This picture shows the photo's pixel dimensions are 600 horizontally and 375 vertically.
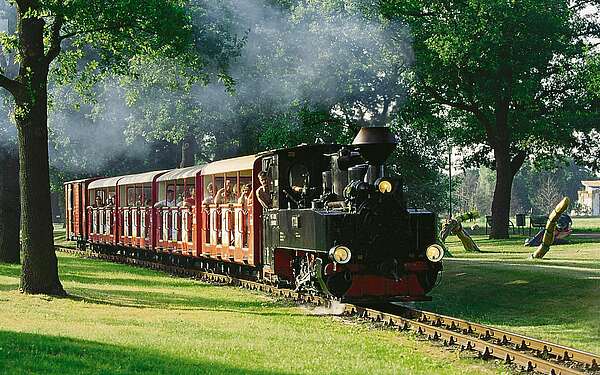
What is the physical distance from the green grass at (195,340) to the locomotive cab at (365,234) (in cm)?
83

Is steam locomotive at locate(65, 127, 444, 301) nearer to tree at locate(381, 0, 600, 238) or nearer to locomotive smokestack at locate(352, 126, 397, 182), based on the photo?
locomotive smokestack at locate(352, 126, 397, 182)

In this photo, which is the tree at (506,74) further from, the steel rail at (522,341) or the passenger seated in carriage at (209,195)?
the steel rail at (522,341)

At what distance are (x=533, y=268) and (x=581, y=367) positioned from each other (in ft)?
35.9

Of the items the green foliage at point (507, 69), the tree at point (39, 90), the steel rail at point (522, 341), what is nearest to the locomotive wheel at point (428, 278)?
the steel rail at point (522, 341)

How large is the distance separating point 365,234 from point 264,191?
13.7ft

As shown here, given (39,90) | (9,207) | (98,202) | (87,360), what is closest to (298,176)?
(39,90)

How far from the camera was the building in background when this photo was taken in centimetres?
13212

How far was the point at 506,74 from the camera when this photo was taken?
3900cm

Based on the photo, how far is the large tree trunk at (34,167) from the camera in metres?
20.0

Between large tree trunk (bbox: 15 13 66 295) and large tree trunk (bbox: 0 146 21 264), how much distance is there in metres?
10.0

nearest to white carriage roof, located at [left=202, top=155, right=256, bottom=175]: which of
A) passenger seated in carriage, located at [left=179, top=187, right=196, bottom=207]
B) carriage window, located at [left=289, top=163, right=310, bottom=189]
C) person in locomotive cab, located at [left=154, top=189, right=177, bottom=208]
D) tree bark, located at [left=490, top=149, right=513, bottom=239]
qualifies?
Answer: passenger seated in carriage, located at [left=179, top=187, right=196, bottom=207]

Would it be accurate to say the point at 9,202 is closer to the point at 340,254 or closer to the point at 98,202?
the point at 98,202

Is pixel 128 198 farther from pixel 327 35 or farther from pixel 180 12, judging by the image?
pixel 180 12

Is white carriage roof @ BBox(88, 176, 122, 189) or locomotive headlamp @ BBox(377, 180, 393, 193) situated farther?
white carriage roof @ BBox(88, 176, 122, 189)
